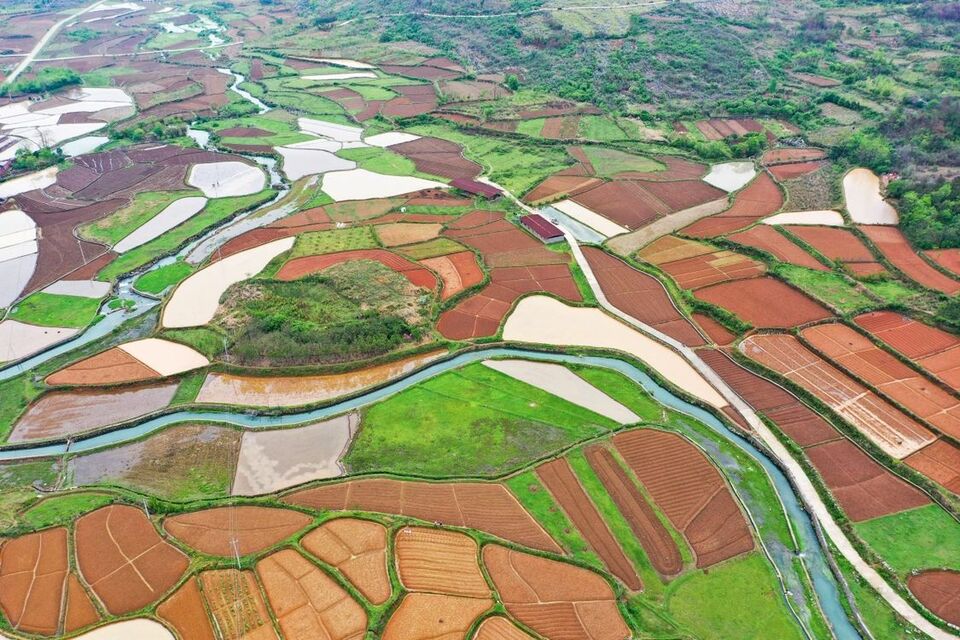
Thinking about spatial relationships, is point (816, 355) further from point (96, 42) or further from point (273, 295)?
point (96, 42)

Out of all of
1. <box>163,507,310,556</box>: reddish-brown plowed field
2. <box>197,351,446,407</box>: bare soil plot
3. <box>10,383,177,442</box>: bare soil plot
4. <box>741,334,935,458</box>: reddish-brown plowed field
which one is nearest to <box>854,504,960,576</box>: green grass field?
<box>741,334,935,458</box>: reddish-brown plowed field

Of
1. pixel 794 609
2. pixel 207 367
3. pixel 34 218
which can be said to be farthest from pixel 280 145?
pixel 794 609

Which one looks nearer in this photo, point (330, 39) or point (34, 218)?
point (34, 218)

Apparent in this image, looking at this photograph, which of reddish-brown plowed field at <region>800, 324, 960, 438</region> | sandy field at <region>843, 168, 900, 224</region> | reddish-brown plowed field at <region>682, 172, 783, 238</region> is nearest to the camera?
reddish-brown plowed field at <region>800, 324, 960, 438</region>

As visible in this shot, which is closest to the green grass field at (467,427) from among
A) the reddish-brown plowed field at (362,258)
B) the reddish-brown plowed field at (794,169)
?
the reddish-brown plowed field at (362,258)

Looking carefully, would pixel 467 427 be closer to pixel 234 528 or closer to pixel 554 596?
pixel 554 596

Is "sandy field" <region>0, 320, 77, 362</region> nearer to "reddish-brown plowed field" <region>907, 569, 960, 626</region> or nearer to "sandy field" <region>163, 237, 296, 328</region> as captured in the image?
"sandy field" <region>163, 237, 296, 328</region>
